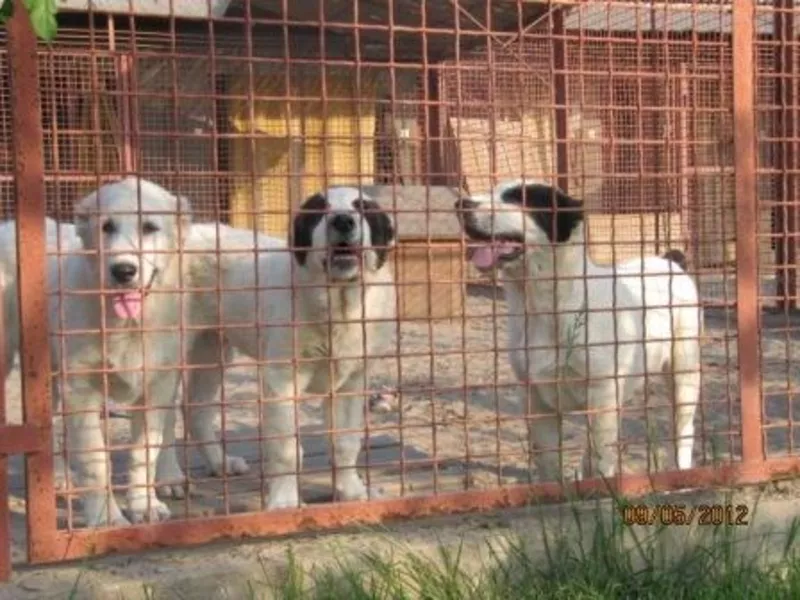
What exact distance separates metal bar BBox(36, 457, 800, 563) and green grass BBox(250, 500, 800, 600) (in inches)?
10.3

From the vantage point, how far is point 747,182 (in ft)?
14.6

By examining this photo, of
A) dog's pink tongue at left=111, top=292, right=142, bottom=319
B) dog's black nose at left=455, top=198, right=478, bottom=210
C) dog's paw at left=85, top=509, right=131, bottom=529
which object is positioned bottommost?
dog's paw at left=85, top=509, right=131, bottom=529

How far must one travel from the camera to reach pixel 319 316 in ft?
15.2

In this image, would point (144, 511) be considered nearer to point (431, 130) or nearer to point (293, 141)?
point (293, 141)

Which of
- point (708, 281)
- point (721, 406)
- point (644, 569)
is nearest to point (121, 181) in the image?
point (644, 569)

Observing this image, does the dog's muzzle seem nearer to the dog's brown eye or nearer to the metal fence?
the metal fence

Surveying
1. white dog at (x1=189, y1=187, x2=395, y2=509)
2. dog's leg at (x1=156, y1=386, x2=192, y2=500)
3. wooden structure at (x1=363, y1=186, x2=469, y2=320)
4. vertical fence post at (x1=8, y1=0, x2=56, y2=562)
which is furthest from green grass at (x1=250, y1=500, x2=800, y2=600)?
wooden structure at (x1=363, y1=186, x2=469, y2=320)

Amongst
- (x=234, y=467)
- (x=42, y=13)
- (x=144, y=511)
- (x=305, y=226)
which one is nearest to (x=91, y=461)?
(x=144, y=511)

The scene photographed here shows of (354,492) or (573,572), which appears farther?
(354,492)

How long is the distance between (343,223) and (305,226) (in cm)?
21

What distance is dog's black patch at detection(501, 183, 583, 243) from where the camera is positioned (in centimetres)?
475

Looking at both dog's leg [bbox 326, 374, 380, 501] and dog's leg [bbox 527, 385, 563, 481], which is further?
dog's leg [bbox 527, 385, 563, 481]

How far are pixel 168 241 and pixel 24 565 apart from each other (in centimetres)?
152
